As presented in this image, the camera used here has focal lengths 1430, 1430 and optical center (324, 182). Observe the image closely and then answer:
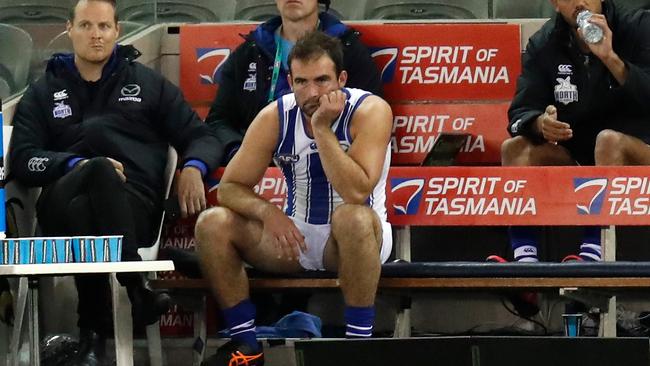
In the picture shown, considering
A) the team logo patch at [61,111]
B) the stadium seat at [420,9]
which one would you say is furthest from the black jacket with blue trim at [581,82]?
the team logo patch at [61,111]

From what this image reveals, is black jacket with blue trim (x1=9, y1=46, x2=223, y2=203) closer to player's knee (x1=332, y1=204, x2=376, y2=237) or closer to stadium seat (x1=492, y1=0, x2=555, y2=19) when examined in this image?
player's knee (x1=332, y1=204, x2=376, y2=237)

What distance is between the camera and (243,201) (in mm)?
5605

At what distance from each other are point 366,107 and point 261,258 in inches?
28.5

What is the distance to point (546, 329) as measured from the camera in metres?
6.46

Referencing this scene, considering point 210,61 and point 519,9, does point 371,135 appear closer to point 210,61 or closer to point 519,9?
point 210,61

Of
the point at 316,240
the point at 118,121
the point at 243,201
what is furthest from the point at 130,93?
the point at 316,240

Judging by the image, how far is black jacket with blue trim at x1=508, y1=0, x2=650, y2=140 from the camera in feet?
20.3

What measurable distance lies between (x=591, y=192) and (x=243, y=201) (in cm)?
149

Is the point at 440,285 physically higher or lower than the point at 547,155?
lower

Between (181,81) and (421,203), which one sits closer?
(421,203)

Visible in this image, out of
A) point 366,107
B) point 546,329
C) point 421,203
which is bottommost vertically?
point 546,329

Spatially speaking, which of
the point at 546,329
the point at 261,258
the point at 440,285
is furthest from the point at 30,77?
the point at 546,329

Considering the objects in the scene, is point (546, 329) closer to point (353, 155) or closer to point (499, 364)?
point (353, 155)

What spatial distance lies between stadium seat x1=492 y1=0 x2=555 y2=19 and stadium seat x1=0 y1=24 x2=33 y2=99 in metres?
2.32
